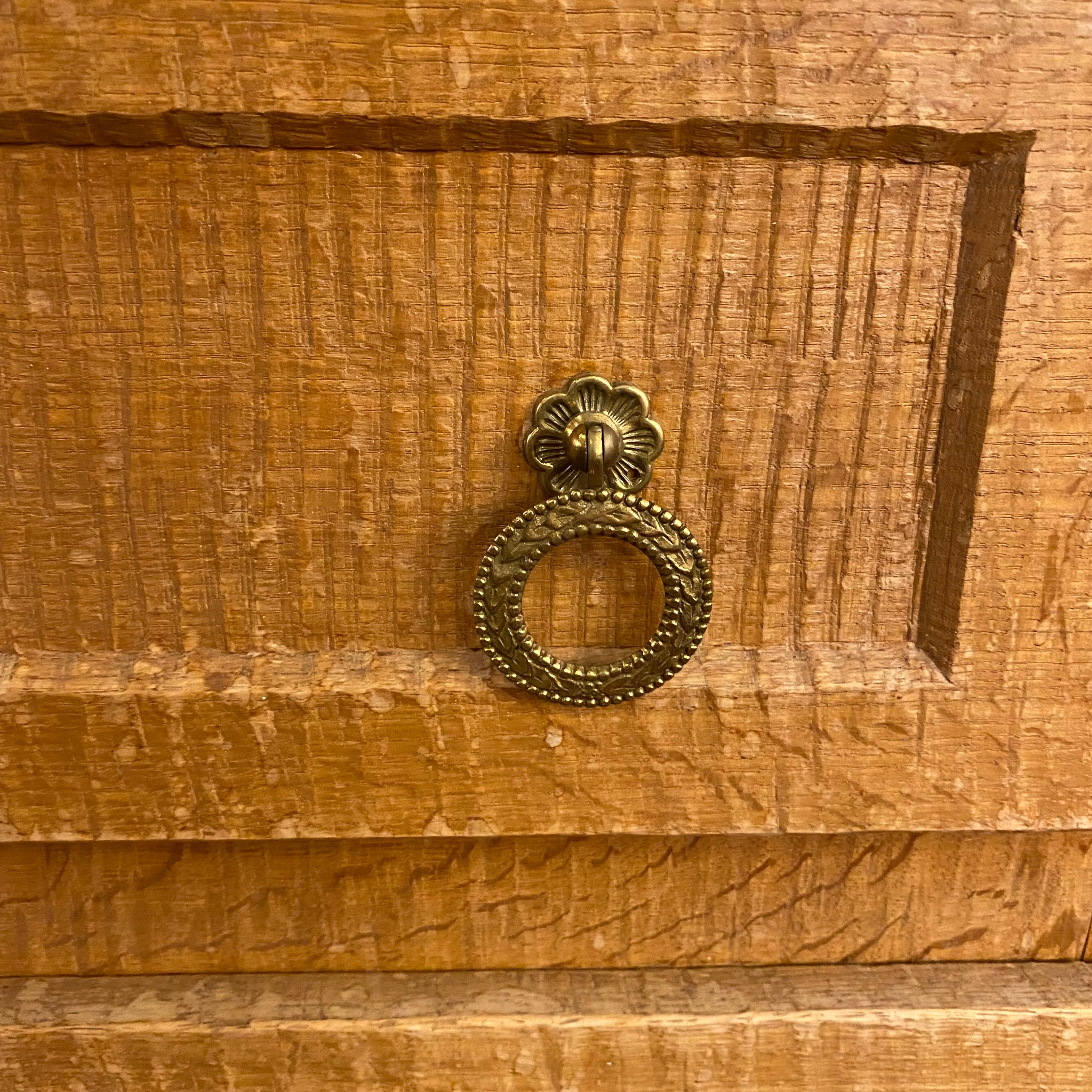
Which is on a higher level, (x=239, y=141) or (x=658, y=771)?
(x=239, y=141)

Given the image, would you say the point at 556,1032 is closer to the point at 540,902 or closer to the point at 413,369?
the point at 540,902

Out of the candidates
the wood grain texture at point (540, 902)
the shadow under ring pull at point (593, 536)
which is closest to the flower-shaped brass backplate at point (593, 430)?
the shadow under ring pull at point (593, 536)

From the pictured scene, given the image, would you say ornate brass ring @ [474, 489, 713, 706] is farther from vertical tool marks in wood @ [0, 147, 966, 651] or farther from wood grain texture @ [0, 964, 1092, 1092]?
wood grain texture @ [0, 964, 1092, 1092]

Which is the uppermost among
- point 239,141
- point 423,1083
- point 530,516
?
point 239,141

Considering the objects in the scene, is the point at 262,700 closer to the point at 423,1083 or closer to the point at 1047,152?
the point at 423,1083

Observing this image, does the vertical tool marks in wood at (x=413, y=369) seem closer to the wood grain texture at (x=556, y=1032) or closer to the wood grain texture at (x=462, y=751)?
the wood grain texture at (x=462, y=751)

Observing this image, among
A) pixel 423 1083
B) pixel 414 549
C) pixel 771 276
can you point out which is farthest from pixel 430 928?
pixel 771 276
